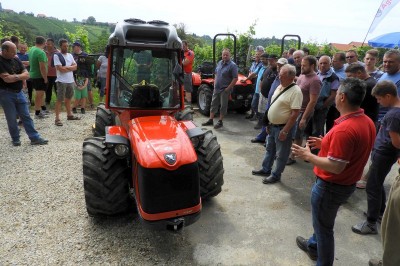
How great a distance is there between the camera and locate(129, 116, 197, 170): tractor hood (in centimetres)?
268

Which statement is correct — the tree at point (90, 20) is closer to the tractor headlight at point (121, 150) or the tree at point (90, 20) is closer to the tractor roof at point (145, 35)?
the tractor roof at point (145, 35)

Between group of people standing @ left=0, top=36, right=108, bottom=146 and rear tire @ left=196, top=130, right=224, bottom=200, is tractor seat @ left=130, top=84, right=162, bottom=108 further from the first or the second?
group of people standing @ left=0, top=36, right=108, bottom=146

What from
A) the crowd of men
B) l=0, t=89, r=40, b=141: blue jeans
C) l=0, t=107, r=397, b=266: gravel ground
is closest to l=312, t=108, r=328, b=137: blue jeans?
the crowd of men

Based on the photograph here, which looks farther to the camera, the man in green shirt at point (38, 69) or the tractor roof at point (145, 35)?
the man in green shirt at point (38, 69)

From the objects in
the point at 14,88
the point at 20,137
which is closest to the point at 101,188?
the point at 14,88

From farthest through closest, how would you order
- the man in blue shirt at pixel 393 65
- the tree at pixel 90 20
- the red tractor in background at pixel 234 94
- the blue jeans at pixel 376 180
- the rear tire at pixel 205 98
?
the tree at pixel 90 20 → the rear tire at pixel 205 98 → the red tractor in background at pixel 234 94 → the man in blue shirt at pixel 393 65 → the blue jeans at pixel 376 180

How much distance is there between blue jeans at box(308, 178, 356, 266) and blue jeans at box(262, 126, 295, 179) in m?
1.82

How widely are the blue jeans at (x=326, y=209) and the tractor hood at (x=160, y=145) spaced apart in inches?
43.6

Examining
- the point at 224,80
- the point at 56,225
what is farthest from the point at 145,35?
the point at 224,80

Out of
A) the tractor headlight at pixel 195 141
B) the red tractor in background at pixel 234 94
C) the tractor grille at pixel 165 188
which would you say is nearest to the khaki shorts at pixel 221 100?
the red tractor in background at pixel 234 94

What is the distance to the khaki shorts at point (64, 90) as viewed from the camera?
679cm

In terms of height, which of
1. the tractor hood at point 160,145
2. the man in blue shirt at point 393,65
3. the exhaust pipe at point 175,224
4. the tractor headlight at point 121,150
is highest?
the man in blue shirt at point 393,65

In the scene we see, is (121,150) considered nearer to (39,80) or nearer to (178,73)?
(178,73)

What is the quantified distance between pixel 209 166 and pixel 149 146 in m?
0.93
